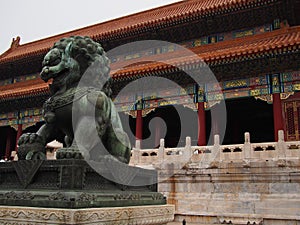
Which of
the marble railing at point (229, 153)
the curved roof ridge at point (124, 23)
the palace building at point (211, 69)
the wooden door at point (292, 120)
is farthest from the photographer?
the curved roof ridge at point (124, 23)

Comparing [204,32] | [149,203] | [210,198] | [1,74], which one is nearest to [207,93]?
[204,32]

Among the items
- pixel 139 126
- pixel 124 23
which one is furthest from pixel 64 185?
pixel 124 23

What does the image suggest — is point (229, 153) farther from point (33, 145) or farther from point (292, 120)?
point (33, 145)

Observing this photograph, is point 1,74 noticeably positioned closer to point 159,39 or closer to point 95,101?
point 159,39

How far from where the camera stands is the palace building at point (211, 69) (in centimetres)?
1180

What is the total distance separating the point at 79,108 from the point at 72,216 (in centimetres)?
128

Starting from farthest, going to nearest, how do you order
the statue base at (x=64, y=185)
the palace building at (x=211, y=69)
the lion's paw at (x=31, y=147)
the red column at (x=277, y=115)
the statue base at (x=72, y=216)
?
the palace building at (x=211, y=69) < the red column at (x=277, y=115) < the lion's paw at (x=31, y=147) < the statue base at (x=64, y=185) < the statue base at (x=72, y=216)

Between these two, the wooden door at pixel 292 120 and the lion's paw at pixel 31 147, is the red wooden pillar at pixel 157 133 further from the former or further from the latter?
Answer: the lion's paw at pixel 31 147

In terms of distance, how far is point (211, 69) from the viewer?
12.8 m

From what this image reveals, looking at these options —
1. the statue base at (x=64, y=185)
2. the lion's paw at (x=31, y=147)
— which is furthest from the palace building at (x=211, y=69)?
the lion's paw at (x=31, y=147)

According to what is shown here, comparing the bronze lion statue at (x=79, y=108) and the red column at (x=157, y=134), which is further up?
the red column at (x=157, y=134)

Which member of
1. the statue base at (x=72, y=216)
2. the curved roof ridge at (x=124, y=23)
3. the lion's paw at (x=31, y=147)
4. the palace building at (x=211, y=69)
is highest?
the curved roof ridge at (x=124, y=23)

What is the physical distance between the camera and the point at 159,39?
663 inches

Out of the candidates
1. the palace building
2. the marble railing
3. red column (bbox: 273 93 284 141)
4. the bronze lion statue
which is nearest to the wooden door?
the palace building
